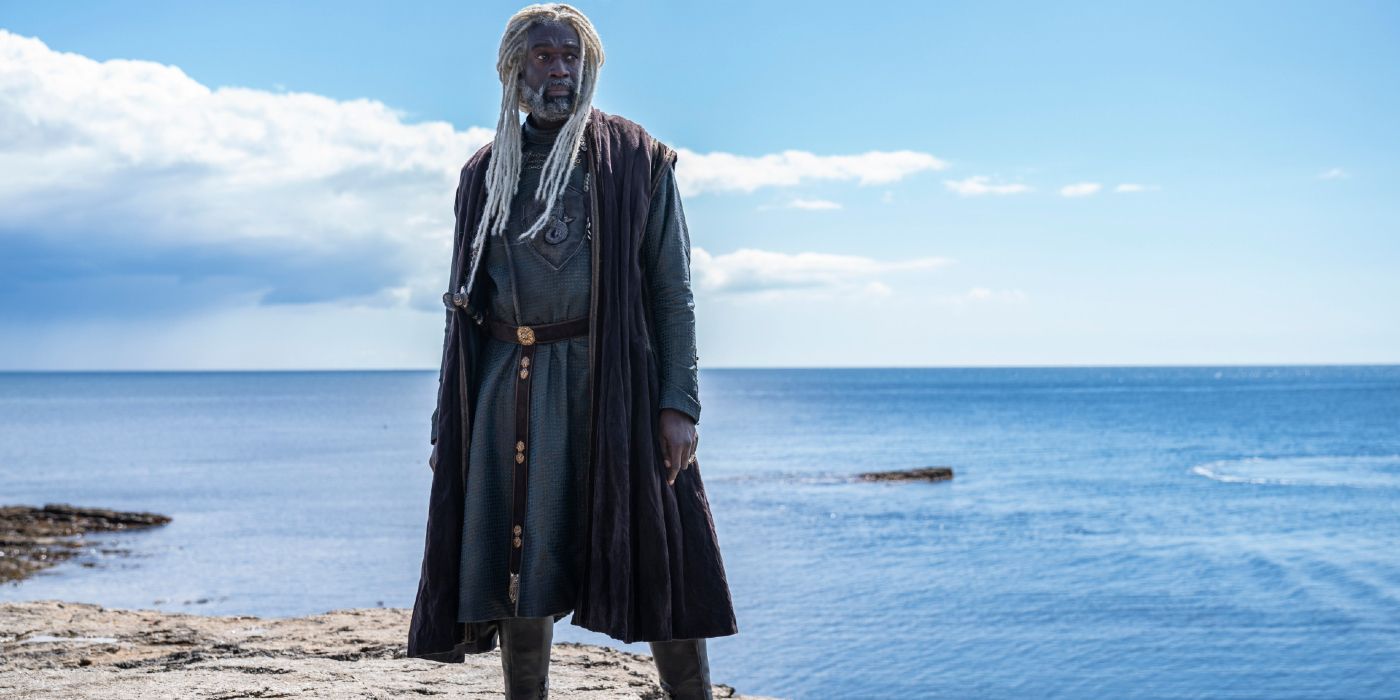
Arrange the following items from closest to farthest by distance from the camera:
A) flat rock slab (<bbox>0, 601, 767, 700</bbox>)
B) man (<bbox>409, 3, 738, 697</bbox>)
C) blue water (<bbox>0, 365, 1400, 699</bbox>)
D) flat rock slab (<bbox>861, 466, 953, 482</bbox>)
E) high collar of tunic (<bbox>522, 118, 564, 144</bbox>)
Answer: man (<bbox>409, 3, 738, 697</bbox>) < high collar of tunic (<bbox>522, 118, 564, 144</bbox>) < flat rock slab (<bbox>0, 601, 767, 700</bbox>) < blue water (<bbox>0, 365, 1400, 699</bbox>) < flat rock slab (<bbox>861, 466, 953, 482</bbox>)

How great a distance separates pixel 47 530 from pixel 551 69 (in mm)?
20284

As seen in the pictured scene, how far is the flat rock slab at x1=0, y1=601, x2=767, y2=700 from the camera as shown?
4609 millimetres

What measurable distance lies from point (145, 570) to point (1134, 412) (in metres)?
70.5

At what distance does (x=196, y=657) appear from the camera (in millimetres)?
5355

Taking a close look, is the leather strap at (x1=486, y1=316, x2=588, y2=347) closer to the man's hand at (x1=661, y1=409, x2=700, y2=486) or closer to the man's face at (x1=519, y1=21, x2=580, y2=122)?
the man's hand at (x1=661, y1=409, x2=700, y2=486)

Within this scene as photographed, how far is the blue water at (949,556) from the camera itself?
1226cm

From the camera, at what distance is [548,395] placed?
3.12 m

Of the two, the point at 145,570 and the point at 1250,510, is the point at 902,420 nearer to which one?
the point at 1250,510

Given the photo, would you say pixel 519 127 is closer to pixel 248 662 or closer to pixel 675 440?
pixel 675 440

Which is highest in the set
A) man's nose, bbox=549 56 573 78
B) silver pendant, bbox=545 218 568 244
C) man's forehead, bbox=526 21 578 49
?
man's forehead, bbox=526 21 578 49

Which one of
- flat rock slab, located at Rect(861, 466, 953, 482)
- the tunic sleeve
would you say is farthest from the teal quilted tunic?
flat rock slab, located at Rect(861, 466, 953, 482)

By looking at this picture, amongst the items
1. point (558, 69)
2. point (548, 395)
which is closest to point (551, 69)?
point (558, 69)

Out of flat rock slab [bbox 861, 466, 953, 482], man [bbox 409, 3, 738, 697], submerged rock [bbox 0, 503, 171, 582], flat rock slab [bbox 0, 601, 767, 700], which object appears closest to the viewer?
man [bbox 409, 3, 738, 697]

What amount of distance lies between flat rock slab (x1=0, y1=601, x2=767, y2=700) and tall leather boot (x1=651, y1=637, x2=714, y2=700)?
5.14ft
